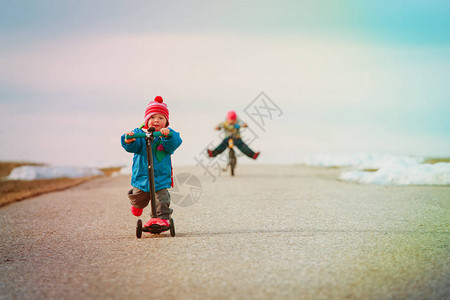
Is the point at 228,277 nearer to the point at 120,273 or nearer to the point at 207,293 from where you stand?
the point at 207,293

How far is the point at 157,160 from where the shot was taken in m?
6.16

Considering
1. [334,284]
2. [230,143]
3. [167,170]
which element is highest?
[230,143]

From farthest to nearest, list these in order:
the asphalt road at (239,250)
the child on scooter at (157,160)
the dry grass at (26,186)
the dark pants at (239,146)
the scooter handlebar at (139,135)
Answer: the dark pants at (239,146) < the dry grass at (26,186) < the child on scooter at (157,160) < the scooter handlebar at (139,135) < the asphalt road at (239,250)

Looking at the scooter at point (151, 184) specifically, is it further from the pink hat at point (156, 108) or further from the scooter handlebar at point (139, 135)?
the pink hat at point (156, 108)

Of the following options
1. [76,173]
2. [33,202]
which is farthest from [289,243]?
[76,173]

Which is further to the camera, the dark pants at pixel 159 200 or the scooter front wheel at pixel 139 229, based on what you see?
the dark pants at pixel 159 200

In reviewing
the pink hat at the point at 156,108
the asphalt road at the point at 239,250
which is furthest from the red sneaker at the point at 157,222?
the pink hat at the point at 156,108

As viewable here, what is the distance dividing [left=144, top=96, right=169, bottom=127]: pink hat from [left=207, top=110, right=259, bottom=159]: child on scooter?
8.67 m

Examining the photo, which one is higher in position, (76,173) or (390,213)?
(76,173)

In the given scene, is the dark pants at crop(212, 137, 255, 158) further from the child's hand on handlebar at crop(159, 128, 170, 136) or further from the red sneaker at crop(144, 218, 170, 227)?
the child's hand on handlebar at crop(159, 128, 170, 136)

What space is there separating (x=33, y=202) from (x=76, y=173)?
21.3ft

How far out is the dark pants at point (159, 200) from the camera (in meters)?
6.10

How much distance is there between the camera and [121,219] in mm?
7371

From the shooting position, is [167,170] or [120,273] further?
[167,170]
